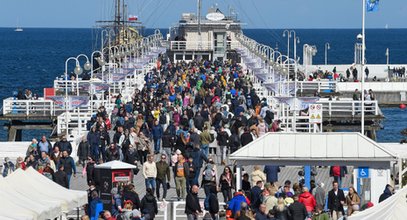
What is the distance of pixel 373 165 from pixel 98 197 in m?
5.93

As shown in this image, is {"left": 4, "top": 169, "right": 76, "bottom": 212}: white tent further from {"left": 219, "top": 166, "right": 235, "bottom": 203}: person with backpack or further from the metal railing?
the metal railing

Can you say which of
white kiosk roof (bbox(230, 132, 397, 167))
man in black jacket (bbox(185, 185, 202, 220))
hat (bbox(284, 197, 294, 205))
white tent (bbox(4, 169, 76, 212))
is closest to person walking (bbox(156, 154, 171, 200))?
white kiosk roof (bbox(230, 132, 397, 167))

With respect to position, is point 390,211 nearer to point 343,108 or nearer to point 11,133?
point 343,108

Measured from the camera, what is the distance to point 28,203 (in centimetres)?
2261

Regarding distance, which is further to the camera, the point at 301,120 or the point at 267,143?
the point at 301,120

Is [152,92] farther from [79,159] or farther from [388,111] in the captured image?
[388,111]

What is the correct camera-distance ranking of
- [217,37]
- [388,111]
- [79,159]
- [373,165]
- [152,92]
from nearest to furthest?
[373,165]
[79,159]
[152,92]
[388,111]
[217,37]

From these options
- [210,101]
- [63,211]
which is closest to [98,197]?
[63,211]

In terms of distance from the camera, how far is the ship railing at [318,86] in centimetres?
6931

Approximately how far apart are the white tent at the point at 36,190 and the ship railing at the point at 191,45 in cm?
7133

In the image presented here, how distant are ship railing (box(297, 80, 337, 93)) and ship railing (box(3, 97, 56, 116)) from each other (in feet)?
48.6

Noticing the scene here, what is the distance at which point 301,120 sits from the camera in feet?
157

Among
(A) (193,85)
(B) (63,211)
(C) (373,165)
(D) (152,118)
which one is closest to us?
(B) (63,211)

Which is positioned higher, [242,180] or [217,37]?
[217,37]
